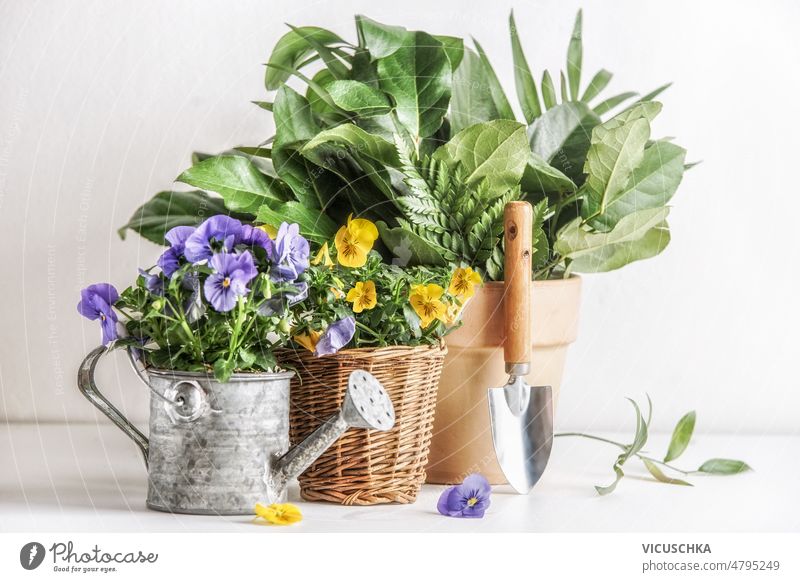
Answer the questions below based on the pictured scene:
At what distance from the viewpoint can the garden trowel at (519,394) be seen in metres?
0.64

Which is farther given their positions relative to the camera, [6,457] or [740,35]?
[740,35]

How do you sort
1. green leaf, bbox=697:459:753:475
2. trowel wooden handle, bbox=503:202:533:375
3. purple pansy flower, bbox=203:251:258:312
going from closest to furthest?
purple pansy flower, bbox=203:251:258:312 → trowel wooden handle, bbox=503:202:533:375 → green leaf, bbox=697:459:753:475

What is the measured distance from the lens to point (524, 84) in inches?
31.1

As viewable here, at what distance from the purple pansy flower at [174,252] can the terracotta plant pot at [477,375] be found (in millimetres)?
205

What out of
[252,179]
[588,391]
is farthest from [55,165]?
[588,391]

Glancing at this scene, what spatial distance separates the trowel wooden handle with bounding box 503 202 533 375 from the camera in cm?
64

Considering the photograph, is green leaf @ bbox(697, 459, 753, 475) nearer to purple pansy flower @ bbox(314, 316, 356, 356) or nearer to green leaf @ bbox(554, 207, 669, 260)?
green leaf @ bbox(554, 207, 669, 260)

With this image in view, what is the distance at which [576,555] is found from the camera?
549 mm

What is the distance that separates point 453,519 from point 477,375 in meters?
0.12

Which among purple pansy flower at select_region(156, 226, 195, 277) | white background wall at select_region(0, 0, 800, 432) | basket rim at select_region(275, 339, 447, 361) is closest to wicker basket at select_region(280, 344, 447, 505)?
basket rim at select_region(275, 339, 447, 361)

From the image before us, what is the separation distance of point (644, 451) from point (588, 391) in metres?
0.14

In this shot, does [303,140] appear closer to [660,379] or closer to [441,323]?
[441,323]

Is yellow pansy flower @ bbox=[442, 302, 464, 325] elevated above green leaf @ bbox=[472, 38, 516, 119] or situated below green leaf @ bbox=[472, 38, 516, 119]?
below

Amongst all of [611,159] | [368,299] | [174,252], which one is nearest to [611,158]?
[611,159]
